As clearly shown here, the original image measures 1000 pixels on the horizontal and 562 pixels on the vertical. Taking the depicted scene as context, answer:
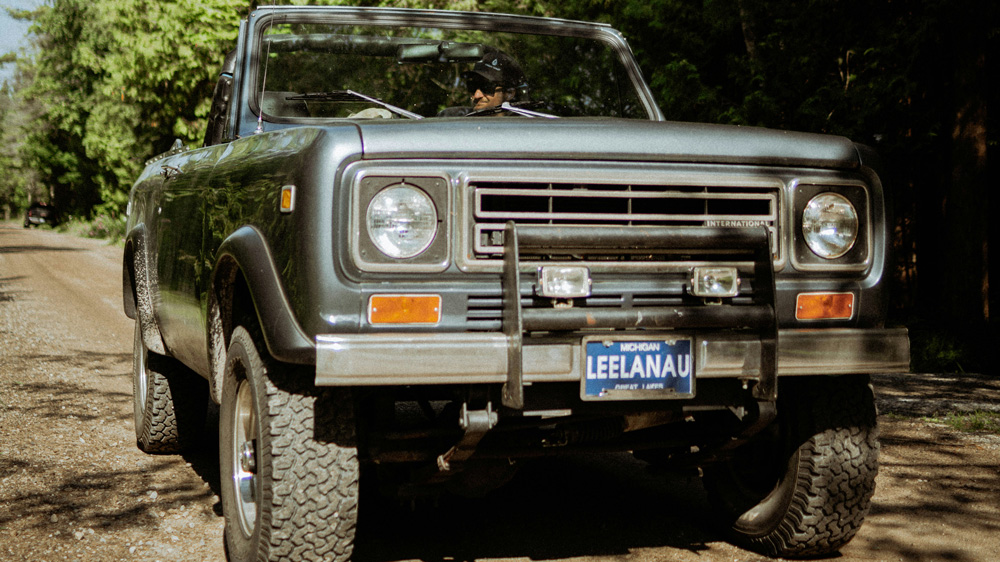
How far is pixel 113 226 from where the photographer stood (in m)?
37.5

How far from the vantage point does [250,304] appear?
10.8 ft

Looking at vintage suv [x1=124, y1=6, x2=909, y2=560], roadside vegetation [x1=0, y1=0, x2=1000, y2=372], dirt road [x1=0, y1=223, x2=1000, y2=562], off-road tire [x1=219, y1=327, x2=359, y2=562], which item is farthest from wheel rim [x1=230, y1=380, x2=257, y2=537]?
roadside vegetation [x1=0, y1=0, x2=1000, y2=372]

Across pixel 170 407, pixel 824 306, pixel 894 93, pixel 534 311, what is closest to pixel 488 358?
pixel 534 311

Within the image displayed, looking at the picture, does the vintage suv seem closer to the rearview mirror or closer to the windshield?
the windshield

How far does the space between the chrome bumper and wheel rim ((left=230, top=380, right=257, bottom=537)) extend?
0.69m

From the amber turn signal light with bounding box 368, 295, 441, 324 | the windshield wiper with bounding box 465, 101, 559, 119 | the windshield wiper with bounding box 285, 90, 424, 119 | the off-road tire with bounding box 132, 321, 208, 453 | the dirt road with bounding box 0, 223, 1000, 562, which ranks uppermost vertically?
the windshield wiper with bounding box 285, 90, 424, 119

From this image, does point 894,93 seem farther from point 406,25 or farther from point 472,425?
point 472,425

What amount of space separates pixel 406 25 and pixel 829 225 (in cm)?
224

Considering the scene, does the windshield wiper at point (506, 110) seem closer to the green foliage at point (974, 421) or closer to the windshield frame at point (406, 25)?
the windshield frame at point (406, 25)

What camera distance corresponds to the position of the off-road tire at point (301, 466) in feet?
9.54

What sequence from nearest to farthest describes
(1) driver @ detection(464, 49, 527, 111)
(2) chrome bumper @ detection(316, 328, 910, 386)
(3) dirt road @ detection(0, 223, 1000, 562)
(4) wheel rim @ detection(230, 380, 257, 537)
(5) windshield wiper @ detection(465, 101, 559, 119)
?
1. (2) chrome bumper @ detection(316, 328, 910, 386)
2. (4) wheel rim @ detection(230, 380, 257, 537)
3. (3) dirt road @ detection(0, 223, 1000, 562)
4. (5) windshield wiper @ detection(465, 101, 559, 119)
5. (1) driver @ detection(464, 49, 527, 111)

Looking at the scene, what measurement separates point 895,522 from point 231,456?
2589 millimetres

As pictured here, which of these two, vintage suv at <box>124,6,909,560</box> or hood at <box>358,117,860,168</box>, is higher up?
hood at <box>358,117,860,168</box>

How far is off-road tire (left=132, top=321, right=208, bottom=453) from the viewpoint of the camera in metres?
5.04
